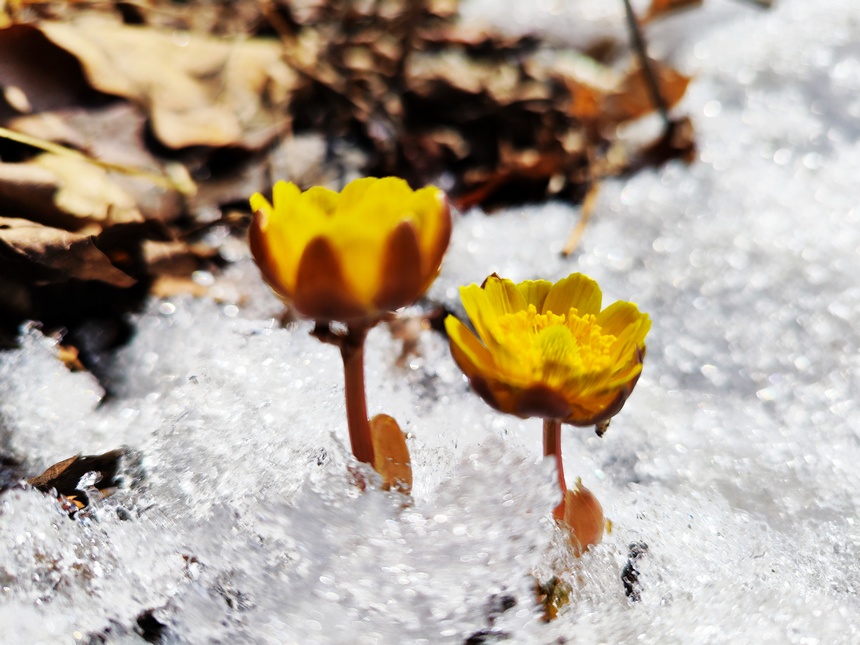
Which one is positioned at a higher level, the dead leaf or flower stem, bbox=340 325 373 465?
flower stem, bbox=340 325 373 465

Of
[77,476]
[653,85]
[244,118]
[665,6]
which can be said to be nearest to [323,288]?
[77,476]

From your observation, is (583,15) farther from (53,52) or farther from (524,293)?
(524,293)

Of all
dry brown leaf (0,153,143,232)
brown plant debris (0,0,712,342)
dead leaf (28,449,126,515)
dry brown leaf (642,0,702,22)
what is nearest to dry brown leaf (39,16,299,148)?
brown plant debris (0,0,712,342)

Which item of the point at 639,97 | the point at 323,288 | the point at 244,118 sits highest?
the point at 323,288

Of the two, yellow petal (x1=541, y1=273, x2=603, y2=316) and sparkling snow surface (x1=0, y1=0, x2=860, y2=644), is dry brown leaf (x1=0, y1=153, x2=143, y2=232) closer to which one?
sparkling snow surface (x1=0, y1=0, x2=860, y2=644)

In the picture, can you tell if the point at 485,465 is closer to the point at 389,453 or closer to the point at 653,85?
the point at 389,453

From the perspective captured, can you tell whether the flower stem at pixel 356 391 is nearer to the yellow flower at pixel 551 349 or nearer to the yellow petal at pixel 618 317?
the yellow flower at pixel 551 349

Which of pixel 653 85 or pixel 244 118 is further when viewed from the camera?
pixel 653 85
